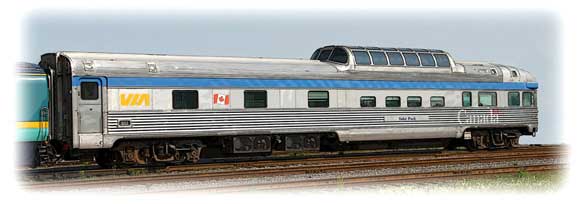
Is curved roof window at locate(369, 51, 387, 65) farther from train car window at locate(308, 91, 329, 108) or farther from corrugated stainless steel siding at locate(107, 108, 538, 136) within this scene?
train car window at locate(308, 91, 329, 108)

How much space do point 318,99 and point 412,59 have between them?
4.30 metres

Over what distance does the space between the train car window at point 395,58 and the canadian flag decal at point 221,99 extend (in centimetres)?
629

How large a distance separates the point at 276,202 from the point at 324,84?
931 centimetres

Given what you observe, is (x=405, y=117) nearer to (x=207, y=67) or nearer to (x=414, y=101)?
(x=414, y=101)

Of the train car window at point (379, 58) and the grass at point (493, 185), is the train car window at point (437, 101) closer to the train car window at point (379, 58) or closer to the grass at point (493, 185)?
the train car window at point (379, 58)

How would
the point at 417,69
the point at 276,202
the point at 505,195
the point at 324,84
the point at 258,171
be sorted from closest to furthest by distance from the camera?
1. the point at 276,202
2. the point at 505,195
3. the point at 258,171
4. the point at 324,84
5. the point at 417,69

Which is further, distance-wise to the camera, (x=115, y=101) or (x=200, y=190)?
(x=115, y=101)

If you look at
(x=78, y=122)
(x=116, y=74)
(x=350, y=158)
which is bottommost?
(x=350, y=158)

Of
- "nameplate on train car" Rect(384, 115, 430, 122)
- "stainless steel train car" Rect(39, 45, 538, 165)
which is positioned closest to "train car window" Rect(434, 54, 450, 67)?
"stainless steel train car" Rect(39, 45, 538, 165)

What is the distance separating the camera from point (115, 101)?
764 inches

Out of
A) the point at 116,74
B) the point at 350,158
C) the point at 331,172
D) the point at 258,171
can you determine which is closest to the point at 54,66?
the point at 116,74

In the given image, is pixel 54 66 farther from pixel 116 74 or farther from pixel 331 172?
pixel 331 172

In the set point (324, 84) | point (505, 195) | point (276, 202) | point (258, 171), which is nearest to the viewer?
point (276, 202)

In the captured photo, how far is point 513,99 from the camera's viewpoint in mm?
27594
